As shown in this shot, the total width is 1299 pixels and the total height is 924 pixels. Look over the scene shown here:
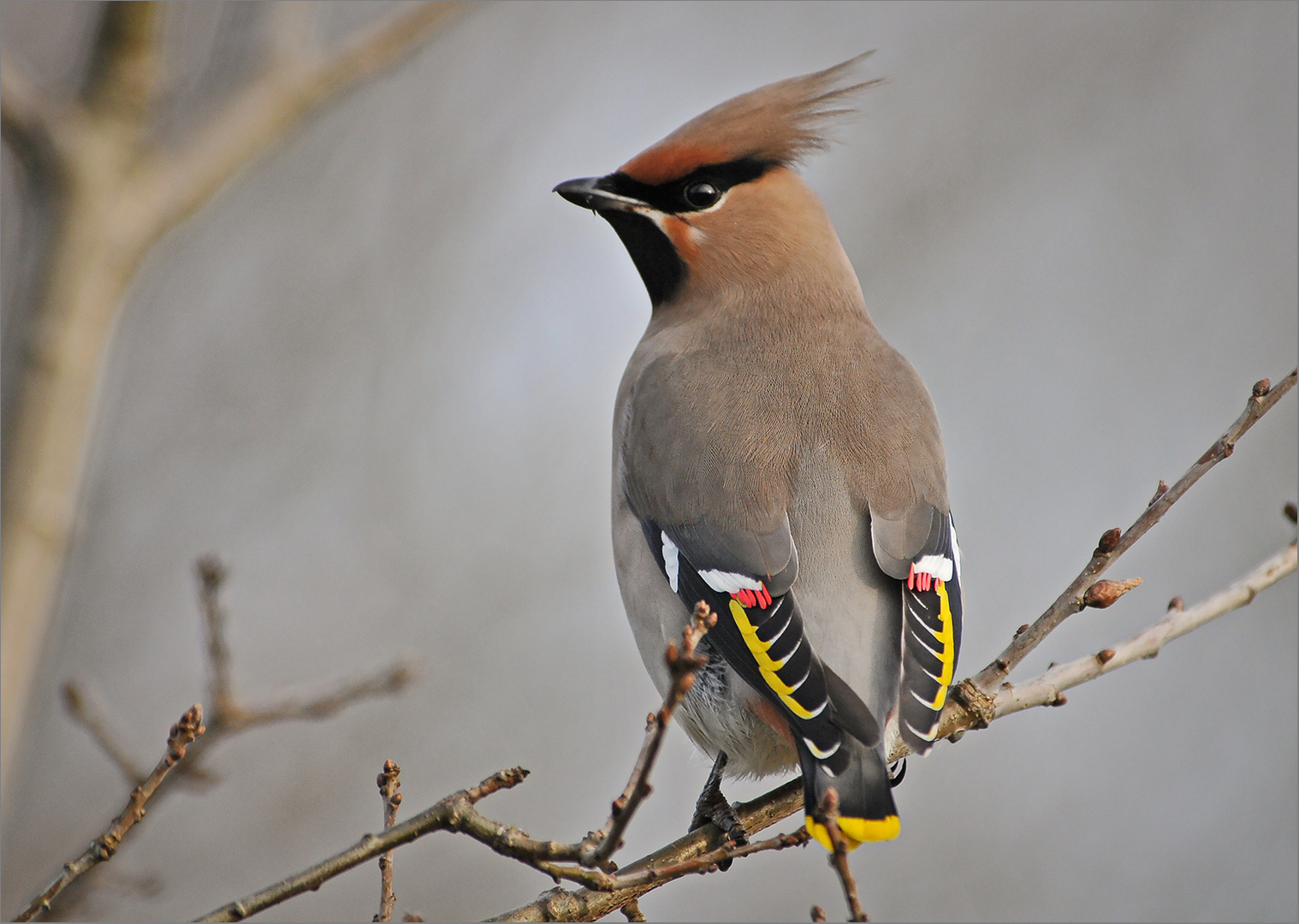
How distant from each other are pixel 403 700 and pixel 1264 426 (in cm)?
534

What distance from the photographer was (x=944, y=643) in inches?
115

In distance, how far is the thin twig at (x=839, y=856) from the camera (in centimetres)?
203

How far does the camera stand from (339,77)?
3.37 meters

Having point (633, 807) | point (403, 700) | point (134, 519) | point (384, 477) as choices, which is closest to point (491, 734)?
point (403, 700)

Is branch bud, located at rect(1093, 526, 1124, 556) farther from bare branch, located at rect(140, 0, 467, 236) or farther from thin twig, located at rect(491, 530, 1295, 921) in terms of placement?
bare branch, located at rect(140, 0, 467, 236)

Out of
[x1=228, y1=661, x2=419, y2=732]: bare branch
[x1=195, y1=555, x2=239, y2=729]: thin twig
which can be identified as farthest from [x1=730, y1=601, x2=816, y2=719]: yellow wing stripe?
[x1=195, y1=555, x2=239, y2=729]: thin twig

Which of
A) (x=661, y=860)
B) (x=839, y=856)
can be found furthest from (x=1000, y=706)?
(x=839, y=856)

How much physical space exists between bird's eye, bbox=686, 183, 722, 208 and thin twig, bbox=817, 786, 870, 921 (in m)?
2.10

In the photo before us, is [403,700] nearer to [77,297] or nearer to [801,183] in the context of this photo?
[801,183]

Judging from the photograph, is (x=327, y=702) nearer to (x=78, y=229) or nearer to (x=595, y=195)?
(x=78, y=229)

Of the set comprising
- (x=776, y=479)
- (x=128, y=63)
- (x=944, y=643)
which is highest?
(x=128, y=63)

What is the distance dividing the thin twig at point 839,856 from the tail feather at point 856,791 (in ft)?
0.29

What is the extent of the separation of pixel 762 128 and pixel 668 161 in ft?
1.04

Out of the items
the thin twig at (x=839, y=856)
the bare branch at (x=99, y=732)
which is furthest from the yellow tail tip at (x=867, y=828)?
the bare branch at (x=99, y=732)
